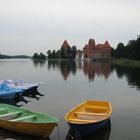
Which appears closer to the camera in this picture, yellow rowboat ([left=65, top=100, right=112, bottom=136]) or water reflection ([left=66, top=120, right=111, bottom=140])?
yellow rowboat ([left=65, top=100, right=112, bottom=136])

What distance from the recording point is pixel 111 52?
579 ft

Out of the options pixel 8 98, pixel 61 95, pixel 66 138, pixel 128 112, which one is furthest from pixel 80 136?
pixel 61 95

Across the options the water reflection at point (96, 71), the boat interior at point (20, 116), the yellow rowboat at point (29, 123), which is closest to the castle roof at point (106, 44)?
the water reflection at point (96, 71)

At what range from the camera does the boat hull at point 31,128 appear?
1431cm

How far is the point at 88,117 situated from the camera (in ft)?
56.2

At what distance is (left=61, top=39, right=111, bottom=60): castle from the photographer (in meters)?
180

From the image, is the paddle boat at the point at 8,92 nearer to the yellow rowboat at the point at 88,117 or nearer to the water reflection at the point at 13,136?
the yellow rowboat at the point at 88,117

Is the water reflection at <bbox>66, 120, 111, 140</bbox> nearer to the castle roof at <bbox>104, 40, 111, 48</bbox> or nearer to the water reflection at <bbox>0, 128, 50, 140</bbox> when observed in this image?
the water reflection at <bbox>0, 128, 50, 140</bbox>

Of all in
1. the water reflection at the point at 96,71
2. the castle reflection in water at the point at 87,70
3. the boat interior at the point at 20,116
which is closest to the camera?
the boat interior at the point at 20,116

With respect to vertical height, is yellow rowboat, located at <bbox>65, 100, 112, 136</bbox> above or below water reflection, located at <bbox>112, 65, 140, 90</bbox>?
above

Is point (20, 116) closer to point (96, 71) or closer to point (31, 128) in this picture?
point (31, 128)

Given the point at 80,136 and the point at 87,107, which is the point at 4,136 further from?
the point at 87,107

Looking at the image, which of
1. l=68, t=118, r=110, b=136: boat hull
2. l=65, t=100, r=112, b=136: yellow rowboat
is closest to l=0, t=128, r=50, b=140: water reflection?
l=68, t=118, r=110, b=136: boat hull

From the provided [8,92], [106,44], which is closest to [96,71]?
[8,92]
